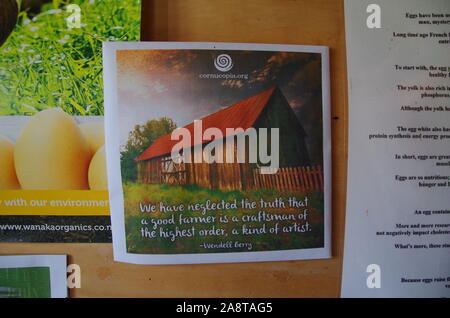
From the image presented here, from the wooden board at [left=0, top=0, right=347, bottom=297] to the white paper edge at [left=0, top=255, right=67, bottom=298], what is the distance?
1cm

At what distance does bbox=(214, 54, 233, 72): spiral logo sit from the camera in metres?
0.48

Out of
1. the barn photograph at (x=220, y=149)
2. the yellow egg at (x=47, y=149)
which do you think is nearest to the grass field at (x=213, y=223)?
the barn photograph at (x=220, y=149)

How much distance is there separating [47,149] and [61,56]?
0.16 meters

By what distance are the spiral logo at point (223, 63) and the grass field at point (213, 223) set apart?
0.67 feet

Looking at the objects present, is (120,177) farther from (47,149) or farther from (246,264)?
(246,264)

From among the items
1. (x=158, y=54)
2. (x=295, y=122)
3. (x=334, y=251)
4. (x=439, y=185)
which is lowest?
(x=334, y=251)

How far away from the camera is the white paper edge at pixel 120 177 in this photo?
472 millimetres

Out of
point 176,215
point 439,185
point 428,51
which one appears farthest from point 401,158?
point 176,215

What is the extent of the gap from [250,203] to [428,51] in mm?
396

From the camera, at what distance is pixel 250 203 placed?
488 millimetres

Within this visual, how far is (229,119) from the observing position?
0.48 meters

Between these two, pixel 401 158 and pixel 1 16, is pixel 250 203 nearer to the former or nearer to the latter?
pixel 401 158

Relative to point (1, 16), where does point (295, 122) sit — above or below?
below

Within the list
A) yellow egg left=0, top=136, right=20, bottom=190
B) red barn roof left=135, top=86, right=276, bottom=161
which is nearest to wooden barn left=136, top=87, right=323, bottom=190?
red barn roof left=135, top=86, right=276, bottom=161
